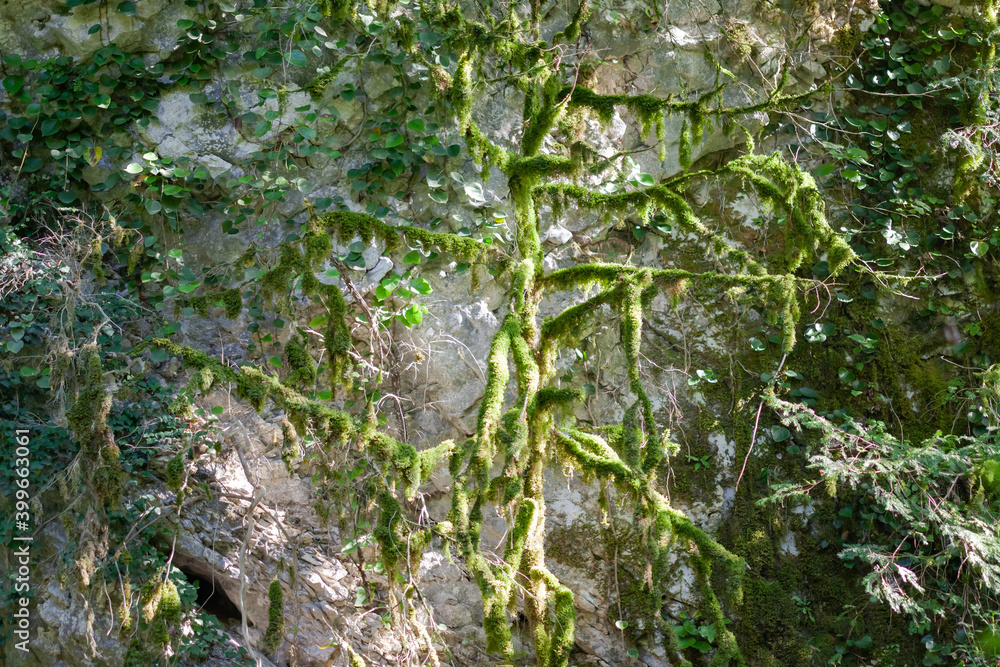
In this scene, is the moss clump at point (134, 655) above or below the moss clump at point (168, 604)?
below

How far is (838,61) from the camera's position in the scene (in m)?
4.19

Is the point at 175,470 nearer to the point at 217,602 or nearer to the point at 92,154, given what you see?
the point at 217,602

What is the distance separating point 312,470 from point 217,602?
2.74 ft

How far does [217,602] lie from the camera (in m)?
3.62

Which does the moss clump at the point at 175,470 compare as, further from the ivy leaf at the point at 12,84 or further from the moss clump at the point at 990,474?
the moss clump at the point at 990,474

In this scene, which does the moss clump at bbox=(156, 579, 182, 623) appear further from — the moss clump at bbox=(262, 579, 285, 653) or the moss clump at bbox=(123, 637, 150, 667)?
the moss clump at bbox=(262, 579, 285, 653)

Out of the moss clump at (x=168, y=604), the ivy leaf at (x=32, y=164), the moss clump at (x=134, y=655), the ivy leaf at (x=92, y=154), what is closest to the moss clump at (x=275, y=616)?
the moss clump at (x=168, y=604)

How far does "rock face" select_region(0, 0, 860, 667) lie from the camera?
11.1 ft

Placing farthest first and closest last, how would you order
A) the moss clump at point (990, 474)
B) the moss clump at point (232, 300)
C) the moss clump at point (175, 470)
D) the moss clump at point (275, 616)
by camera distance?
the moss clump at point (990, 474)
the moss clump at point (232, 300)
the moss clump at point (275, 616)
the moss clump at point (175, 470)

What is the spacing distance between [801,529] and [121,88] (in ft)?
12.5

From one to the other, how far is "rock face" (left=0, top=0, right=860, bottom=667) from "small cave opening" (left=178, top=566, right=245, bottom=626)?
20 millimetres

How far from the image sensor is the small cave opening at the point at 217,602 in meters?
3.54

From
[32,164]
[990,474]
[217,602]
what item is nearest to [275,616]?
[217,602]

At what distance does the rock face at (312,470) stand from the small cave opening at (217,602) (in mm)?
20
